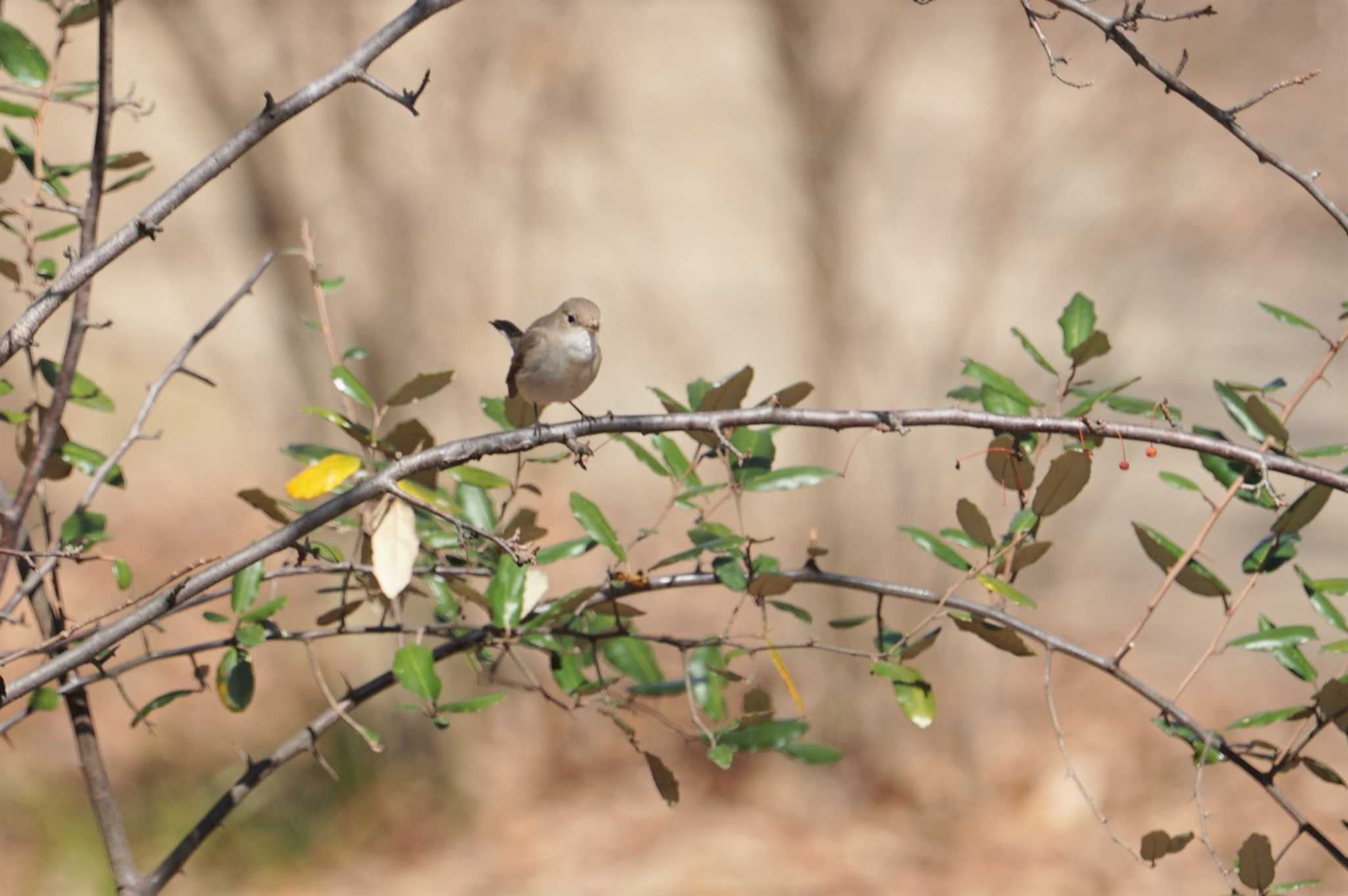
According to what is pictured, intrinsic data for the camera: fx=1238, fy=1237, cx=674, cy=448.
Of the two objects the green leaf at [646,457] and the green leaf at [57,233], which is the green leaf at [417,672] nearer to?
the green leaf at [646,457]

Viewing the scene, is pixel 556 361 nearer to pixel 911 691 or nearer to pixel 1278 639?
pixel 911 691

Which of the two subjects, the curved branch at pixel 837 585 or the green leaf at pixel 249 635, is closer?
the curved branch at pixel 837 585

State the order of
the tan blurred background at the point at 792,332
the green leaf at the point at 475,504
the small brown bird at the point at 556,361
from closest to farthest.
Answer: the green leaf at the point at 475,504, the small brown bird at the point at 556,361, the tan blurred background at the point at 792,332

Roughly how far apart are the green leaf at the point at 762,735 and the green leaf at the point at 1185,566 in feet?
1.52

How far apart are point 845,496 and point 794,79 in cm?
127

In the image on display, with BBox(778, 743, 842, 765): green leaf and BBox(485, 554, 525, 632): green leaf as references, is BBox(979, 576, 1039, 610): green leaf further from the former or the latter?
BBox(485, 554, 525, 632): green leaf

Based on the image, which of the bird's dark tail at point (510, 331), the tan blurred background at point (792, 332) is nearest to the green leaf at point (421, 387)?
the bird's dark tail at point (510, 331)

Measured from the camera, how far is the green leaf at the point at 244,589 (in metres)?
1.51

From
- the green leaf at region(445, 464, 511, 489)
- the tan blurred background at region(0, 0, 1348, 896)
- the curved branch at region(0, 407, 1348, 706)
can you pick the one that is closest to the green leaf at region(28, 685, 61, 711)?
the curved branch at region(0, 407, 1348, 706)

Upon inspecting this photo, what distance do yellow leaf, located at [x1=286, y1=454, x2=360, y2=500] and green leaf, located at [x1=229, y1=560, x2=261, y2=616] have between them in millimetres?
290

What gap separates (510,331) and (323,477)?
1246 millimetres

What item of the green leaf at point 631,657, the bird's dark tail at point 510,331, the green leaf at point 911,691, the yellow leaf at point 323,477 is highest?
the bird's dark tail at point 510,331

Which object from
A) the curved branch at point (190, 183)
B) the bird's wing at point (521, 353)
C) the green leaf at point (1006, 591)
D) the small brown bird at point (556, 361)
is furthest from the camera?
the bird's wing at point (521, 353)

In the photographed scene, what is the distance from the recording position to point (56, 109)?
20.2 ft
